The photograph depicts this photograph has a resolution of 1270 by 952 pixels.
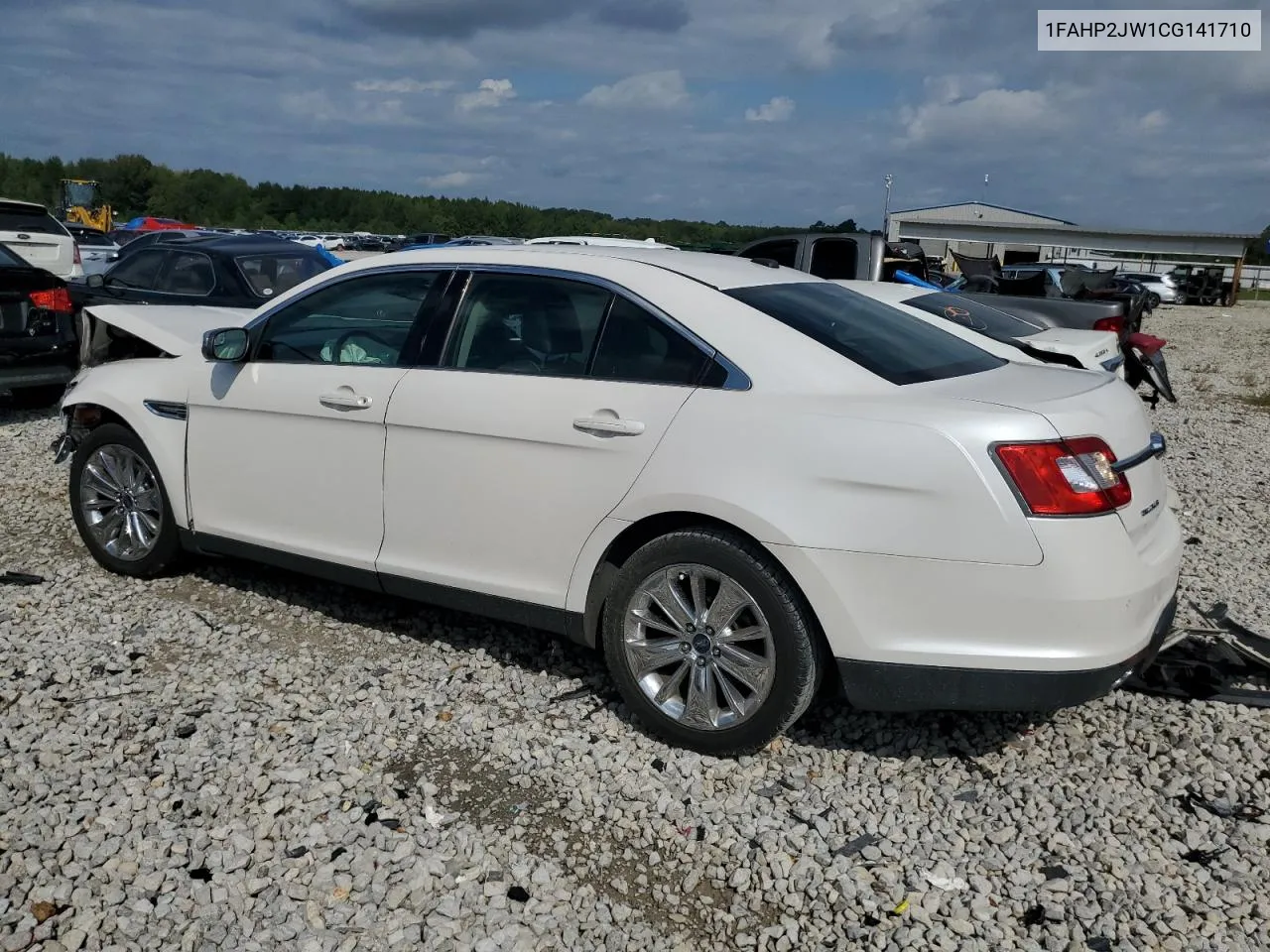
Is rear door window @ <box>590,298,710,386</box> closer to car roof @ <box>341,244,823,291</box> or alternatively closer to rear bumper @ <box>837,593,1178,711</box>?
car roof @ <box>341,244,823,291</box>

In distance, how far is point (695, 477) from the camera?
3.58 metres

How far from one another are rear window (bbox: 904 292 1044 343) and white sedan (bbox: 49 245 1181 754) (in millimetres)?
2490

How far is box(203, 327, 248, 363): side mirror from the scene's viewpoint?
4809mm

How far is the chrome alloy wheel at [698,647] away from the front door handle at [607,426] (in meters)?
0.48

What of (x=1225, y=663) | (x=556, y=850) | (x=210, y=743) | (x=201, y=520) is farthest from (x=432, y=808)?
(x=1225, y=663)

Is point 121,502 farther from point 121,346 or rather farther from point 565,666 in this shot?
point 565,666

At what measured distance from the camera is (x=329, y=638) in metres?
4.86

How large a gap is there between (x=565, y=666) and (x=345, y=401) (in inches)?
55.4

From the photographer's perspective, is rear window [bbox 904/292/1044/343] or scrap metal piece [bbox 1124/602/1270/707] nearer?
scrap metal piece [bbox 1124/602/1270/707]

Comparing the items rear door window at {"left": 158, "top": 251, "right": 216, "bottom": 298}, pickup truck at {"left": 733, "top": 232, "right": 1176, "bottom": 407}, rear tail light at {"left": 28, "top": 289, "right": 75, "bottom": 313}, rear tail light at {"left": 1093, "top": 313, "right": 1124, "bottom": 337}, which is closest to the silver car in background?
pickup truck at {"left": 733, "top": 232, "right": 1176, "bottom": 407}

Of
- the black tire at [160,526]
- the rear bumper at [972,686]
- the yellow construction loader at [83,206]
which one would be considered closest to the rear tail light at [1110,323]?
the rear bumper at [972,686]

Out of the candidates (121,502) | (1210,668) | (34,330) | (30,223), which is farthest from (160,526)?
(30,223)

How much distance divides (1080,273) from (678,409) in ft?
77.8

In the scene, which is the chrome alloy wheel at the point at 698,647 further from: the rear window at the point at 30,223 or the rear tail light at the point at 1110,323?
the rear window at the point at 30,223
